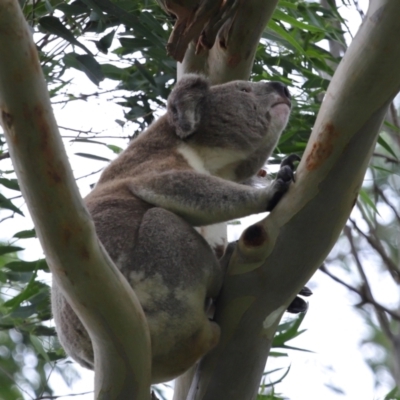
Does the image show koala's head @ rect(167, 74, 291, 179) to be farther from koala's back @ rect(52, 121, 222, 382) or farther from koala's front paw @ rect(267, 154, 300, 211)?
koala's front paw @ rect(267, 154, 300, 211)

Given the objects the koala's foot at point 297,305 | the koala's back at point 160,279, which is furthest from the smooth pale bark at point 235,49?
the koala's foot at point 297,305

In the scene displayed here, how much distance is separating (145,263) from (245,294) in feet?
1.00

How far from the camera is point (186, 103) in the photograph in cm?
238

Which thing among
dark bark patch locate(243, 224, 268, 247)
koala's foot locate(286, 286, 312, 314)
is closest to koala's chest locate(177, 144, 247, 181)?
koala's foot locate(286, 286, 312, 314)

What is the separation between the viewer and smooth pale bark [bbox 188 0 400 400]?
1.53 m

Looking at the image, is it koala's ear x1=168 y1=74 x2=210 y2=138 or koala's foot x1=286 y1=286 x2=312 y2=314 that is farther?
koala's ear x1=168 y1=74 x2=210 y2=138

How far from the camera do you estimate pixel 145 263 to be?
6.13 feet

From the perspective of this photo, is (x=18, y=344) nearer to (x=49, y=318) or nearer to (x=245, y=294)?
(x=49, y=318)

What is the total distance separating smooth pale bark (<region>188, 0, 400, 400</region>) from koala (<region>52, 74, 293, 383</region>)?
0.08 meters

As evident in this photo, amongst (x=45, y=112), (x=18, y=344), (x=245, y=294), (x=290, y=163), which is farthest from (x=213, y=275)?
(x=18, y=344)

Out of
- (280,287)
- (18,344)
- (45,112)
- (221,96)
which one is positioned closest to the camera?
(45,112)

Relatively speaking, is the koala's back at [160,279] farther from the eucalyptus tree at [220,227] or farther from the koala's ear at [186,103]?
the koala's ear at [186,103]

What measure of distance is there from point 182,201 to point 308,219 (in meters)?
0.46

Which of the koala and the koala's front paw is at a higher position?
the koala's front paw
